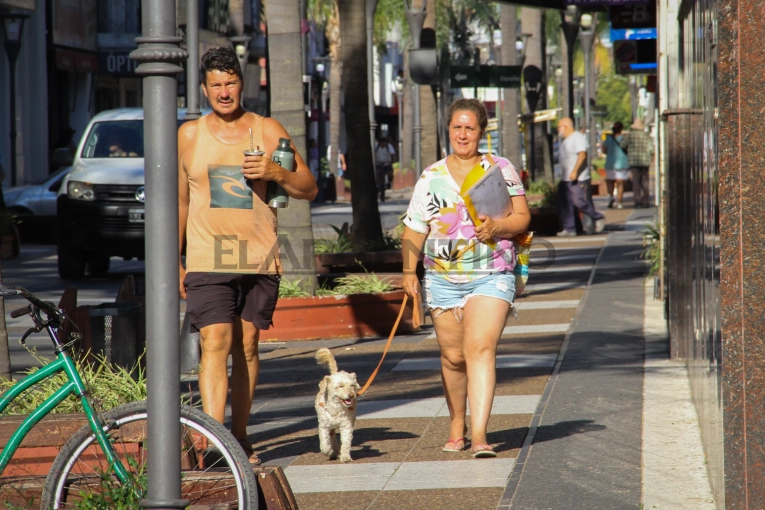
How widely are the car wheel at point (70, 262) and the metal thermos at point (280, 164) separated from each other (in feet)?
35.0

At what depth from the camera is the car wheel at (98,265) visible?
663 inches

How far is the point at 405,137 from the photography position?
5612 centimetres

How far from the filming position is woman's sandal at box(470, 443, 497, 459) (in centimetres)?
618

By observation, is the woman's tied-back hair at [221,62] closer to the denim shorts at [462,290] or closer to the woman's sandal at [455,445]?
the denim shorts at [462,290]

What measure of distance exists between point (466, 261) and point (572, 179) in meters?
14.3

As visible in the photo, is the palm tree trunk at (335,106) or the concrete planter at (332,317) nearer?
the concrete planter at (332,317)

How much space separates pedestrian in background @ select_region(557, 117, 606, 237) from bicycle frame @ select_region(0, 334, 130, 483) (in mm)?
16050

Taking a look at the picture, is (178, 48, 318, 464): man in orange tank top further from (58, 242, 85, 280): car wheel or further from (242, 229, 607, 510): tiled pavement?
(58, 242, 85, 280): car wheel

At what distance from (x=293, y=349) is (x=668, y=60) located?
388 centimetres

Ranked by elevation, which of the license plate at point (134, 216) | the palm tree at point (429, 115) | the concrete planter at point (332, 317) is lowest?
the concrete planter at point (332, 317)

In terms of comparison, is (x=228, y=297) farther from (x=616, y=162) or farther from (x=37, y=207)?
(x=616, y=162)

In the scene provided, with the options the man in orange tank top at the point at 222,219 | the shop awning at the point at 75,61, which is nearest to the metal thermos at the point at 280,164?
the man in orange tank top at the point at 222,219

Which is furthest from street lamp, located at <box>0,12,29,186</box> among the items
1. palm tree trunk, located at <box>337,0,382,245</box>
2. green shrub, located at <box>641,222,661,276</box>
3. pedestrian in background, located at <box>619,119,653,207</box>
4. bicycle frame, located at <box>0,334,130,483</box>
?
bicycle frame, located at <box>0,334,130,483</box>

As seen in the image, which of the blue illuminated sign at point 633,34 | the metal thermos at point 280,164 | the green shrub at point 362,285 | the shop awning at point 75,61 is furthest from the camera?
the shop awning at point 75,61
